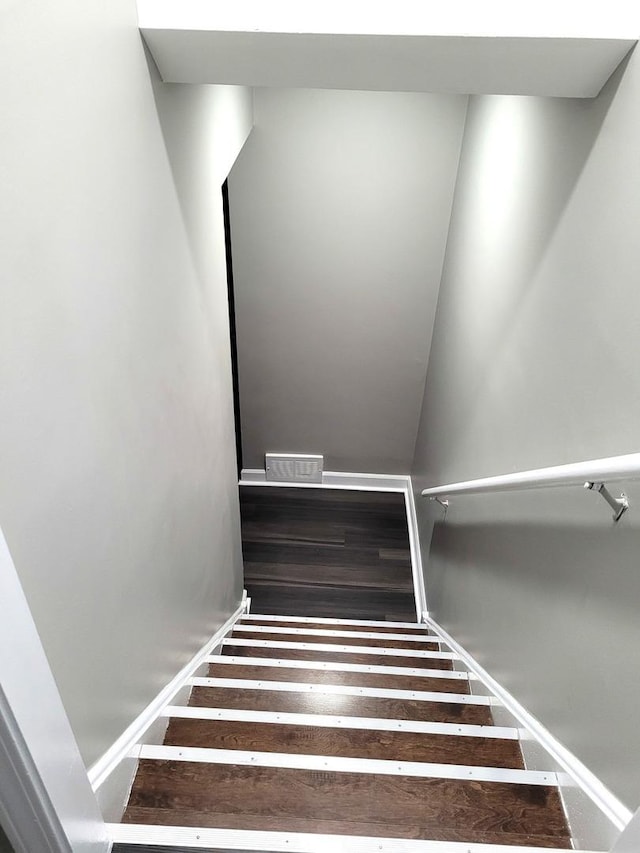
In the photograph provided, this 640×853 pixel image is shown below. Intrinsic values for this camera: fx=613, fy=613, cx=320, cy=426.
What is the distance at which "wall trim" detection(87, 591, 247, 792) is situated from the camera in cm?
142

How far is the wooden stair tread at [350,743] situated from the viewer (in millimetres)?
1895

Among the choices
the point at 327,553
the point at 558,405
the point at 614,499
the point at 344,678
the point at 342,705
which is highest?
the point at 558,405

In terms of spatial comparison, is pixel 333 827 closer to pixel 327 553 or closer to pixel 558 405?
pixel 558 405

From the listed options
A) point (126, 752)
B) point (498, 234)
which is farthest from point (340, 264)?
point (126, 752)

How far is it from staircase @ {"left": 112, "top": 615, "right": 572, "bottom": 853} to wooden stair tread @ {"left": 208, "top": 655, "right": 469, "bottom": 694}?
0.31ft

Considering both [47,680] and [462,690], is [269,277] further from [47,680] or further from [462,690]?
[47,680]

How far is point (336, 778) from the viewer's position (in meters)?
1.63

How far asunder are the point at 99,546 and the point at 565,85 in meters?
1.59

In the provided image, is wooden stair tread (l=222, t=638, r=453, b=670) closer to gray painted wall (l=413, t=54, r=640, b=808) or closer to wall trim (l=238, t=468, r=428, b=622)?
gray painted wall (l=413, t=54, r=640, b=808)

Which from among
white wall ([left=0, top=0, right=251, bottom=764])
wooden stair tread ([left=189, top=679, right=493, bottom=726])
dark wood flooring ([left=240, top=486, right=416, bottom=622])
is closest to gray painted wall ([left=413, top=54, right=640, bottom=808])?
wooden stair tread ([left=189, top=679, right=493, bottom=726])

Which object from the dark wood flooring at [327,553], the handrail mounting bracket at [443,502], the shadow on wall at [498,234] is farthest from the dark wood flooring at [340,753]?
the shadow on wall at [498,234]

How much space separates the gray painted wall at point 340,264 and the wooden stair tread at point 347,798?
3.21 m

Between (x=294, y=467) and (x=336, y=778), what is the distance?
3713 millimetres

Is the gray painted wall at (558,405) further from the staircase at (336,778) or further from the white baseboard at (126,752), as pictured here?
the white baseboard at (126,752)
